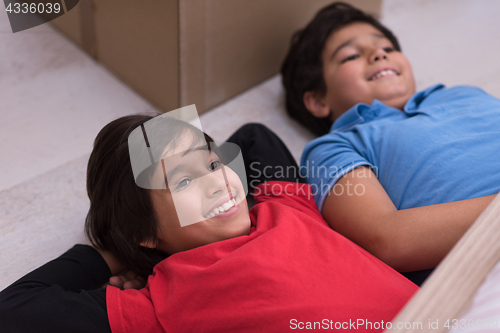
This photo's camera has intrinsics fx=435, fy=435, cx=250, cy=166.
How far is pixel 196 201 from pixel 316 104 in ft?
1.88

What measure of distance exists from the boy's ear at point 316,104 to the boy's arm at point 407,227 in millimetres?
371

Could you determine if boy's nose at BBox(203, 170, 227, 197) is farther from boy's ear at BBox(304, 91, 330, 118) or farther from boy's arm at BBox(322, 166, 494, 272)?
boy's ear at BBox(304, 91, 330, 118)

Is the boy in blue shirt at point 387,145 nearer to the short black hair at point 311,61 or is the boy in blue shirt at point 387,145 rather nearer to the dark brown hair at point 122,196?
the short black hair at point 311,61

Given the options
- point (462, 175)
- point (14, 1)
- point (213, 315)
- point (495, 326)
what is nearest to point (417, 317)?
point (495, 326)

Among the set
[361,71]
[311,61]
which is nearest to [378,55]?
[361,71]

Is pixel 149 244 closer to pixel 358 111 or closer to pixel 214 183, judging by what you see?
pixel 214 183

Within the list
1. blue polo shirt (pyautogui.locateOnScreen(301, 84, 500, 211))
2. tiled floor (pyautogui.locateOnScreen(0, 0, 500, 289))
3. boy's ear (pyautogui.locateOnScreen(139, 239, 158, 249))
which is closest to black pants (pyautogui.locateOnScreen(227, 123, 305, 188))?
blue polo shirt (pyautogui.locateOnScreen(301, 84, 500, 211))

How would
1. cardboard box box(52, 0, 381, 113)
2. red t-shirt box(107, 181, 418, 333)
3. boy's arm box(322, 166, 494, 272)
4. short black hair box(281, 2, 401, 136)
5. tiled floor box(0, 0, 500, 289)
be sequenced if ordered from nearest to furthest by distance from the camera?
red t-shirt box(107, 181, 418, 333) → boy's arm box(322, 166, 494, 272) → tiled floor box(0, 0, 500, 289) → cardboard box box(52, 0, 381, 113) → short black hair box(281, 2, 401, 136)

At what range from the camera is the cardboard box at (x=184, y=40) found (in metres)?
1.00

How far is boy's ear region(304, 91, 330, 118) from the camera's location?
42.9 inches

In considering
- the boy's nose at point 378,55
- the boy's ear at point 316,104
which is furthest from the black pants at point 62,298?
the boy's nose at point 378,55

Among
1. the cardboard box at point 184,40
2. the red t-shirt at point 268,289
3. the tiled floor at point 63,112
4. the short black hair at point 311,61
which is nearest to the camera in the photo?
the red t-shirt at point 268,289

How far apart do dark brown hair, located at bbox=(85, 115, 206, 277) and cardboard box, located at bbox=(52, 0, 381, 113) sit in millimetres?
387

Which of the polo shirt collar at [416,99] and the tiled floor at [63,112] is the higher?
the polo shirt collar at [416,99]
